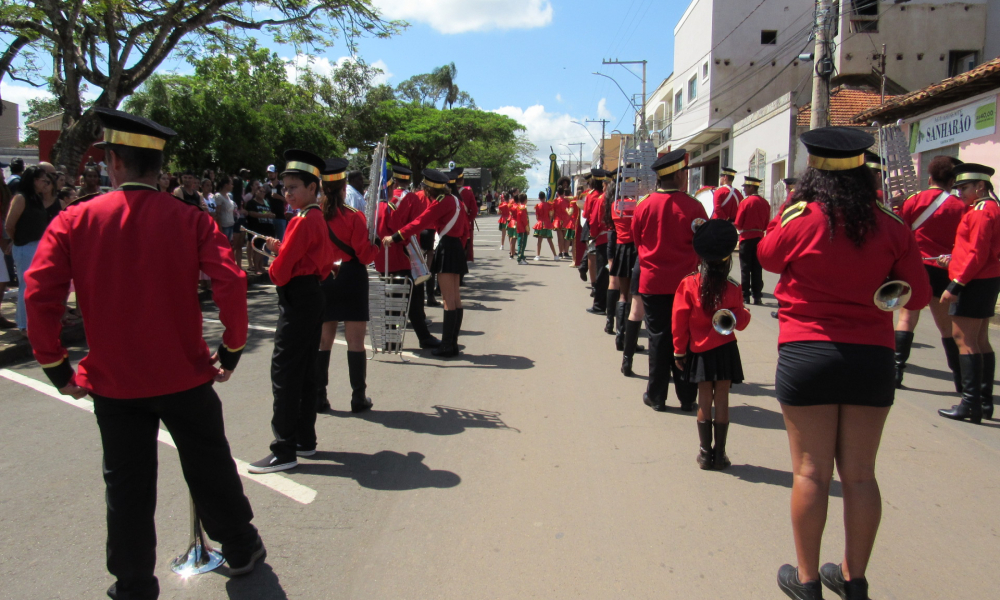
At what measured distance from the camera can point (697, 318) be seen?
4.32 m

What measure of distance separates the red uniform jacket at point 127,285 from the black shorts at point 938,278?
5.64 metres

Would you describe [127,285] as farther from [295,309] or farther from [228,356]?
[295,309]

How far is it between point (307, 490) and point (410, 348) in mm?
3889

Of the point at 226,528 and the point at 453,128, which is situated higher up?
the point at 453,128

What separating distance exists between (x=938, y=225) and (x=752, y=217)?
4.21 meters

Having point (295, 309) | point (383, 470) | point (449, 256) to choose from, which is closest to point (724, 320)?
point (383, 470)

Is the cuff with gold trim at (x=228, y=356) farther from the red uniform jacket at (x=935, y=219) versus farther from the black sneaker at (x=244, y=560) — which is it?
the red uniform jacket at (x=935, y=219)

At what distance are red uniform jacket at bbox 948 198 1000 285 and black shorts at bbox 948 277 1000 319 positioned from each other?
5 centimetres

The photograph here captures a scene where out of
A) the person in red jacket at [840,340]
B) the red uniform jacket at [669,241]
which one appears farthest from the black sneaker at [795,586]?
the red uniform jacket at [669,241]

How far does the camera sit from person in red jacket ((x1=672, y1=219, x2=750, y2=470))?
4.19 metres

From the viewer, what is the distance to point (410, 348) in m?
7.85

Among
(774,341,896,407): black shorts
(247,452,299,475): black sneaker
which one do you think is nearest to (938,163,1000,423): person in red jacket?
(774,341,896,407): black shorts

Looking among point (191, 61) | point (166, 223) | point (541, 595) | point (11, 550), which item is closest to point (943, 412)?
point (541, 595)

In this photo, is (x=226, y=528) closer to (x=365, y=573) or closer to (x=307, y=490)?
(x=365, y=573)
